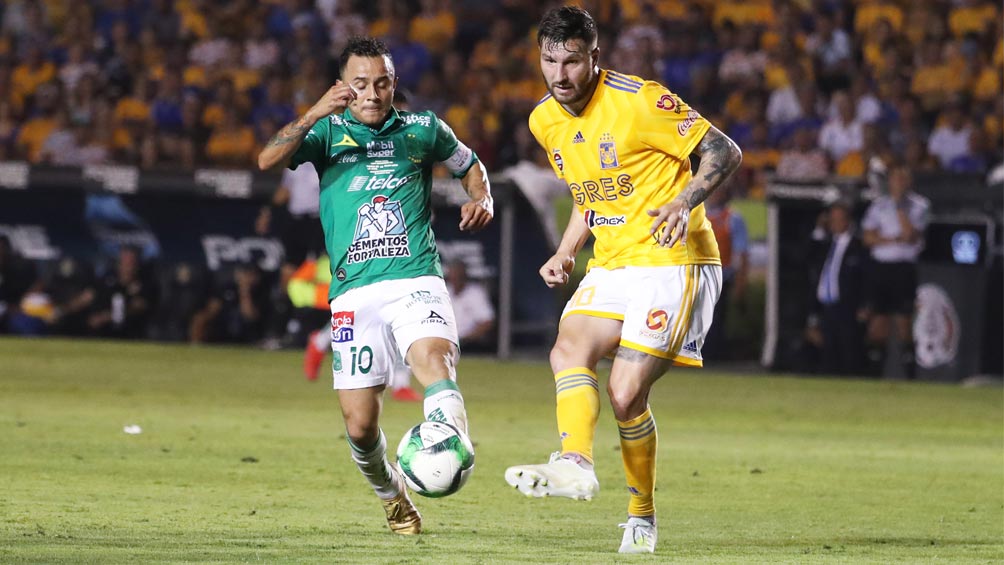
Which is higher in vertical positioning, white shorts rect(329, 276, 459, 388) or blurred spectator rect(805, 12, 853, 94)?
blurred spectator rect(805, 12, 853, 94)

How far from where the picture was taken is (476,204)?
293 inches

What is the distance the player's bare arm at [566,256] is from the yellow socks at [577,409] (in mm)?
436

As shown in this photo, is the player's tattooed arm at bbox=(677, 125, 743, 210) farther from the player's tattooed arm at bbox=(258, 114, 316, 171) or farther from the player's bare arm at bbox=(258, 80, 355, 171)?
the player's tattooed arm at bbox=(258, 114, 316, 171)

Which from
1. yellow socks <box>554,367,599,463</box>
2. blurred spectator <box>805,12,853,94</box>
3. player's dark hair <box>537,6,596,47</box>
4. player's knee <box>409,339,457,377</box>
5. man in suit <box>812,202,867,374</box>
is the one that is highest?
blurred spectator <box>805,12,853,94</box>

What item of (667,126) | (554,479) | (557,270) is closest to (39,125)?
(557,270)

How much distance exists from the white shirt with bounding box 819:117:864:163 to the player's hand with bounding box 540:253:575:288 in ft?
41.4

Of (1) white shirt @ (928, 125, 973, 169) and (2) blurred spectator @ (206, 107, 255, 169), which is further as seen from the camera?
(2) blurred spectator @ (206, 107, 255, 169)

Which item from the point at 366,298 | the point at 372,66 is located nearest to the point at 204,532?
the point at 366,298

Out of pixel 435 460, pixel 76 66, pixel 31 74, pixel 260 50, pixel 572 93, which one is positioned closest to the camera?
pixel 435 460

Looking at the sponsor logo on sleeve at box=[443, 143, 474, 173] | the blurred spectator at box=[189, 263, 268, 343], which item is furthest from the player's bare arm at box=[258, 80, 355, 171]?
the blurred spectator at box=[189, 263, 268, 343]

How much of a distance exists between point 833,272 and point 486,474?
28.2 feet

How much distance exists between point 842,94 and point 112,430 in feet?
35.9

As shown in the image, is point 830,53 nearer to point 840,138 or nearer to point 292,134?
point 840,138

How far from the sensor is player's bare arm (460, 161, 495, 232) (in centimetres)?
736
